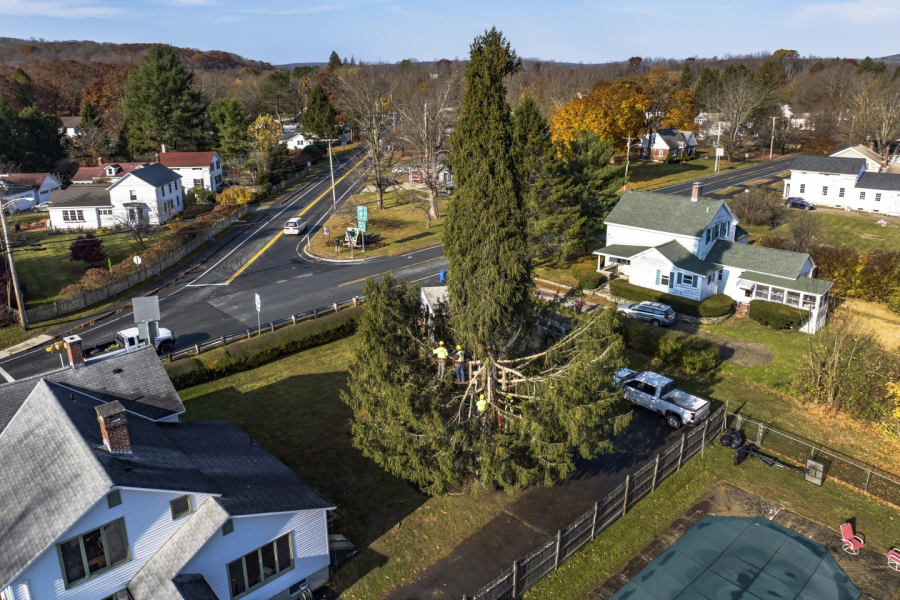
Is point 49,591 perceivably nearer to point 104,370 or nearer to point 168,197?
point 104,370

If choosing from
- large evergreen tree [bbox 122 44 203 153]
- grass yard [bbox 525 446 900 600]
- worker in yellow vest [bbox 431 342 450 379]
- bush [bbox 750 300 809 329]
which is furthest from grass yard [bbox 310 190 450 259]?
grass yard [bbox 525 446 900 600]

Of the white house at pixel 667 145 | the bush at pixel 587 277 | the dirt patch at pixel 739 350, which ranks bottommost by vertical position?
the dirt patch at pixel 739 350

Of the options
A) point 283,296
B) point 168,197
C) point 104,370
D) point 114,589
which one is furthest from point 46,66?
point 114,589

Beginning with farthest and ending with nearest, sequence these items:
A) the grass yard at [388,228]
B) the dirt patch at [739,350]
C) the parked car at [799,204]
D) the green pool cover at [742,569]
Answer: the parked car at [799,204] → the grass yard at [388,228] → the dirt patch at [739,350] → the green pool cover at [742,569]

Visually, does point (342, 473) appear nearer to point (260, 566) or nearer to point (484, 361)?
point (260, 566)

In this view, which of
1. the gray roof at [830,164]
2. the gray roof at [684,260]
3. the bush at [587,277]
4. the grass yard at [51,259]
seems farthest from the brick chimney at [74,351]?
the gray roof at [830,164]

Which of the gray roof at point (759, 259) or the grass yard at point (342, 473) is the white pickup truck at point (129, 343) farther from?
the gray roof at point (759, 259)

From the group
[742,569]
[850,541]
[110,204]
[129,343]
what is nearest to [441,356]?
[742,569]
